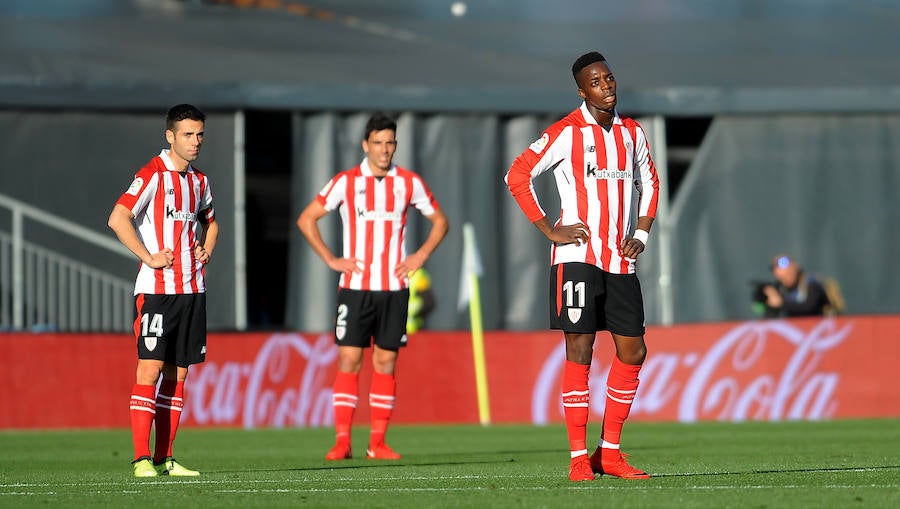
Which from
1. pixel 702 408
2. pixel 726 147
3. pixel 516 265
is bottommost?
pixel 702 408

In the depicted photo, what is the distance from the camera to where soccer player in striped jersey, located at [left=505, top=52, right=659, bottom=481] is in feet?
25.8

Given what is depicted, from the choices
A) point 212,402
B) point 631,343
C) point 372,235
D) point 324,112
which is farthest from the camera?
point 324,112

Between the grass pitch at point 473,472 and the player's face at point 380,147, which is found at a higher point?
the player's face at point 380,147

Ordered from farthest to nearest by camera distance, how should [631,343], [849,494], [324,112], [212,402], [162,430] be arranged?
1. [324,112]
2. [212,402]
3. [162,430]
4. [631,343]
5. [849,494]

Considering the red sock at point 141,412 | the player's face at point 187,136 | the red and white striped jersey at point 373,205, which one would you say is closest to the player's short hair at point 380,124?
the red and white striped jersey at point 373,205

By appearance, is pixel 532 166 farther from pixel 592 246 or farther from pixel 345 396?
pixel 345 396

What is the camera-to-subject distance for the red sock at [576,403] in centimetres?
782

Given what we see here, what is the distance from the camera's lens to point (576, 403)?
790cm

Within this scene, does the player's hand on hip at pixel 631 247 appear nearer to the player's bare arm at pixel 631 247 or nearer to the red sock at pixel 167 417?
the player's bare arm at pixel 631 247

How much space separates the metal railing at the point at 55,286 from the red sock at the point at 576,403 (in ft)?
38.7

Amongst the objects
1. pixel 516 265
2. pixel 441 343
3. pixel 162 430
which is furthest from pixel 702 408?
pixel 162 430

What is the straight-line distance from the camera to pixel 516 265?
2122cm

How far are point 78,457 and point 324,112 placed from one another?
9793mm

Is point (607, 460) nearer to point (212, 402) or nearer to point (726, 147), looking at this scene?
point (212, 402)
